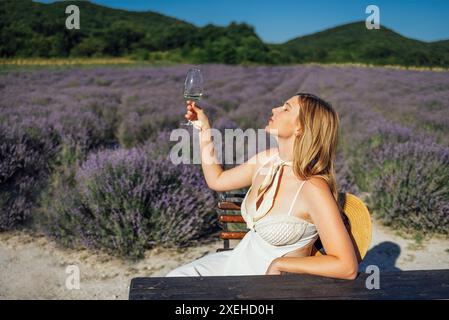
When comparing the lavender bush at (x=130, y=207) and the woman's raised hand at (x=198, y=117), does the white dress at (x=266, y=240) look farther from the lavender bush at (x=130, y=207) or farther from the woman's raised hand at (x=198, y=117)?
the lavender bush at (x=130, y=207)

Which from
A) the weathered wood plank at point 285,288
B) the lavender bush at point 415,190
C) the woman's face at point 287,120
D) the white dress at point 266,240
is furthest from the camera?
the lavender bush at point 415,190

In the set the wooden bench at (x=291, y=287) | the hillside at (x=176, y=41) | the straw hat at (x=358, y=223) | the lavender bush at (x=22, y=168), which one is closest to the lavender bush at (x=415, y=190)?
the hillside at (x=176, y=41)

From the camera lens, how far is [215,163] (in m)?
2.69

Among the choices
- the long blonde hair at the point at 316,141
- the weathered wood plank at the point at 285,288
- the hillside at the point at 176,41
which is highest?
the hillside at the point at 176,41

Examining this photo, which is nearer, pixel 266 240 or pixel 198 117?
pixel 266 240

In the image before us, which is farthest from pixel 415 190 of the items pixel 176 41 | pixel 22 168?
pixel 176 41

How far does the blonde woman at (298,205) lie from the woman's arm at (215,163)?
0.65ft

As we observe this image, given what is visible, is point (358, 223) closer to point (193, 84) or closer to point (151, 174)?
point (193, 84)

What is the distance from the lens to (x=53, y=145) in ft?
22.3

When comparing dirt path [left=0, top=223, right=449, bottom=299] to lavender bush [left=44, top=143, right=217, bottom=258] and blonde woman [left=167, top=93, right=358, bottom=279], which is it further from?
blonde woman [left=167, top=93, right=358, bottom=279]

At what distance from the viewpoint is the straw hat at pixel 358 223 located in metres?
2.28

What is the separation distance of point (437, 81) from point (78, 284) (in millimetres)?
6708

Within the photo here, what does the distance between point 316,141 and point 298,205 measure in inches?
12.1

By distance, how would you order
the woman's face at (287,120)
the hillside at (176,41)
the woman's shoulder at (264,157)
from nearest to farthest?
the woman's face at (287,120) → the woman's shoulder at (264,157) → the hillside at (176,41)
